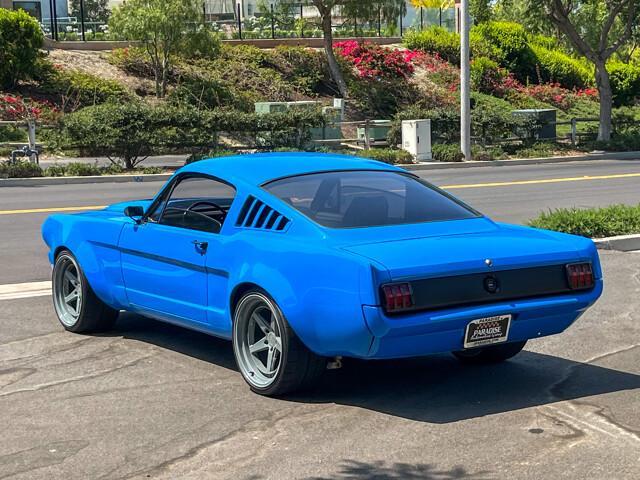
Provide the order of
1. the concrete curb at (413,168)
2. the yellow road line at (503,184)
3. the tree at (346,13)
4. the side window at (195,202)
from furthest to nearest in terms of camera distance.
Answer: the tree at (346,13), the concrete curb at (413,168), the yellow road line at (503,184), the side window at (195,202)

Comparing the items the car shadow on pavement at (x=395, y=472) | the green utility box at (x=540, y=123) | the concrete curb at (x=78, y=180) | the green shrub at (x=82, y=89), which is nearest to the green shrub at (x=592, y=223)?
the car shadow on pavement at (x=395, y=472)

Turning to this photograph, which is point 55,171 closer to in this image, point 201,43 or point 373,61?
point 201,43

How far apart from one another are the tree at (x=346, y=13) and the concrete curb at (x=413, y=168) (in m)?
14.3

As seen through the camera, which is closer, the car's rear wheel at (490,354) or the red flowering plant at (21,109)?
the car's rear wheel at (490,354)

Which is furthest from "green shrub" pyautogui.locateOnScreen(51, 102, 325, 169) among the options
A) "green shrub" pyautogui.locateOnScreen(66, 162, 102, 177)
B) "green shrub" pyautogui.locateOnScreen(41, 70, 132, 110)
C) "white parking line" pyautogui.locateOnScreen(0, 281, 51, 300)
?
"white parking line" pyautogui.locateOnScreen(0, 281, 51, 300)

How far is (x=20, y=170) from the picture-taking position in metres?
25.4

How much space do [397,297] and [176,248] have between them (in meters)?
2.00

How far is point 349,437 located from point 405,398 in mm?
845

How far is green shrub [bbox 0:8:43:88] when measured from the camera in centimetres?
3809

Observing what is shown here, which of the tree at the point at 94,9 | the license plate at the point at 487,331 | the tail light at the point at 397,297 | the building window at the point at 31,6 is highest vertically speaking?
the tree at the point at 94,9

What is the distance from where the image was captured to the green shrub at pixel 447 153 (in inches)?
1254

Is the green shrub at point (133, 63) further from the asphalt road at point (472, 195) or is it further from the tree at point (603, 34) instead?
the asphalt road at point (472, 195)

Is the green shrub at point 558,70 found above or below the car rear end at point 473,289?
above

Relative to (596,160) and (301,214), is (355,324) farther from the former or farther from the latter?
(596,160)
